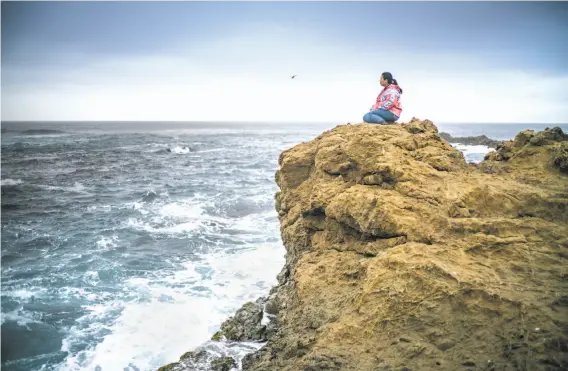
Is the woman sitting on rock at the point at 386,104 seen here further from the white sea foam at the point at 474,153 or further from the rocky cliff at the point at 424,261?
the white sea foam at the point at 474,153

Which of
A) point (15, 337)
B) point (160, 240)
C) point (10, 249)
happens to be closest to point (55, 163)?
point (10, 249)

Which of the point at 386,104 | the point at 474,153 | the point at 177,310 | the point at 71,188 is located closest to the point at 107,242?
the point at 177,310

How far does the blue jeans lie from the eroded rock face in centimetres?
60

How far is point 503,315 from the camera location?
4.00m

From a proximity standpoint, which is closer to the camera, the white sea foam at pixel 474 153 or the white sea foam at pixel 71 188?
the white sea foam at pixel 71 188

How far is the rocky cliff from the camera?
12.9 ft

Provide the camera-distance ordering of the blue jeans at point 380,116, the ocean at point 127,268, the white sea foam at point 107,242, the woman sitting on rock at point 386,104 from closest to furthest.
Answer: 1. the woman sitting on rock at point 386,104
2. the blue jeans at point 380,116
3. the ocean at point 127,268
4. the white sea foam at point 107,242

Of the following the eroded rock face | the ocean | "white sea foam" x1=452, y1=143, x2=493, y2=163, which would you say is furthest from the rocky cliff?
"white sea foam" x1=452, y1=143, x2=493, y2=163

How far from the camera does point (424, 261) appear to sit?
15.0 feet

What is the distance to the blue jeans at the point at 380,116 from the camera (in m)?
7.96

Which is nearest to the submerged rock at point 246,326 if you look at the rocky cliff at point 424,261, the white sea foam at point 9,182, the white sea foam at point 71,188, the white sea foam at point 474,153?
→ the rocky cliff at point 424,261

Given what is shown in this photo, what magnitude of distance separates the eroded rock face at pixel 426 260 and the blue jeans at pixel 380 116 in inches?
23.7

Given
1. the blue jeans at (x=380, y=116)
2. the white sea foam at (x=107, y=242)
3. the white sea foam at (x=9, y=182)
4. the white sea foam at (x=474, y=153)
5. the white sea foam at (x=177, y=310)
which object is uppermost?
the blue jeans at (x=380, y=116)

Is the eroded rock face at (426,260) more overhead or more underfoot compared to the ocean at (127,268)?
more overhead
